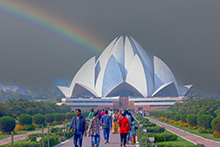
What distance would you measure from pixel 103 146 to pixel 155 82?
5140 centimetres

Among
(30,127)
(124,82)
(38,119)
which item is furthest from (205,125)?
(124,82)

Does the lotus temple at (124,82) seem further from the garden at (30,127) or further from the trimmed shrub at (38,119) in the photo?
the trimmed shrub at (38,119)

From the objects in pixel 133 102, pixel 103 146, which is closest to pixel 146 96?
pixel 133 102

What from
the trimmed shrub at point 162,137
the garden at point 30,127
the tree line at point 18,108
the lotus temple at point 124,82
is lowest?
the trimmed shrub at point 162,137

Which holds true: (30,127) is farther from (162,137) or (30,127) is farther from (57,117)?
(162,137)

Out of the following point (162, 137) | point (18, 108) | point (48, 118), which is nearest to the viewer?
point (162, 137)

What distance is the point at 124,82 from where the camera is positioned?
200ft

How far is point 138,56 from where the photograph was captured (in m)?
62.5

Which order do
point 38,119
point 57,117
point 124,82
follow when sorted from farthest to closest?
point 124,82 < point 57,117 < point 38,119

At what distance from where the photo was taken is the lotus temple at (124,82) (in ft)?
188

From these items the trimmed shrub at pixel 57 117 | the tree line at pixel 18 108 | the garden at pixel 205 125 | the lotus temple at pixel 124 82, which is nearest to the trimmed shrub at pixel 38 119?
the tree line at pixel 18 108

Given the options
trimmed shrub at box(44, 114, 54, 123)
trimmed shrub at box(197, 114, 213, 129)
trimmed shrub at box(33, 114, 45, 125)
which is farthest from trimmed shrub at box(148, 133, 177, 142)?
trimmed shrub at box(44, 114, 54, 123)

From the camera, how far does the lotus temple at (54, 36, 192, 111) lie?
57.3 meters

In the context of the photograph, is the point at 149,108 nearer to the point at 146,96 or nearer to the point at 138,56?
the point at 146,96
